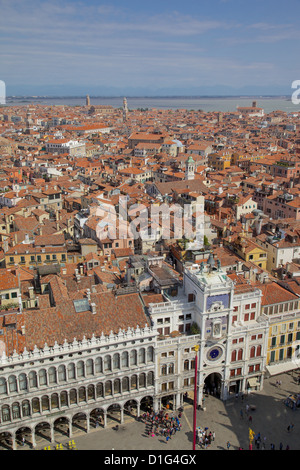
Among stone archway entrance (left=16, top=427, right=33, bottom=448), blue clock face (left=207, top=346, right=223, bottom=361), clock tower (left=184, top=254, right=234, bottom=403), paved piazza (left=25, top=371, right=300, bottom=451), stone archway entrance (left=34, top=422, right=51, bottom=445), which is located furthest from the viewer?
blue clock face (left=207, top=346, right=223, bottom=361)

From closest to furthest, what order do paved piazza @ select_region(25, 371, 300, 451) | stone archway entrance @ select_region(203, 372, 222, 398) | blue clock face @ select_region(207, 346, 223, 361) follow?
paved piazza @ select_region(25, 371, 300, 451)
blue clock face @ select_region(207, 346, 223, 361)
stone archway entrance @ select_region(203, 372, 222, 398)

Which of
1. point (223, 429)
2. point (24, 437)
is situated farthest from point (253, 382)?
point (24, 437)

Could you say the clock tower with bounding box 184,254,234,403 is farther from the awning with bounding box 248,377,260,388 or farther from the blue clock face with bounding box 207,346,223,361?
the awning with bounding box 248,377,260,388

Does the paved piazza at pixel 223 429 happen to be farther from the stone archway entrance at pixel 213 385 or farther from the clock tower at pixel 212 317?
the clock tower at pixel 212 317

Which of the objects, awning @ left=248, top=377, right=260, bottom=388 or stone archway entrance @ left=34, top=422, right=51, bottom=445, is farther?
awning @ left=248, top=377, right=260, bottom=388

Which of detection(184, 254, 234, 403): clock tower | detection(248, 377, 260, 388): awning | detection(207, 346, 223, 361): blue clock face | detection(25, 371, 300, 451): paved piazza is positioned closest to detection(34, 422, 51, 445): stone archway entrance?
detection(25, 371, 300, 451): paved piazza

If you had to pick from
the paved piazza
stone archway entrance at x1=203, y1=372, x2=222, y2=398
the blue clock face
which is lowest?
the paved piazza

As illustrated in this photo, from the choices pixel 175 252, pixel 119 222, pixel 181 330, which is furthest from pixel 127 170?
pixel 181 330
